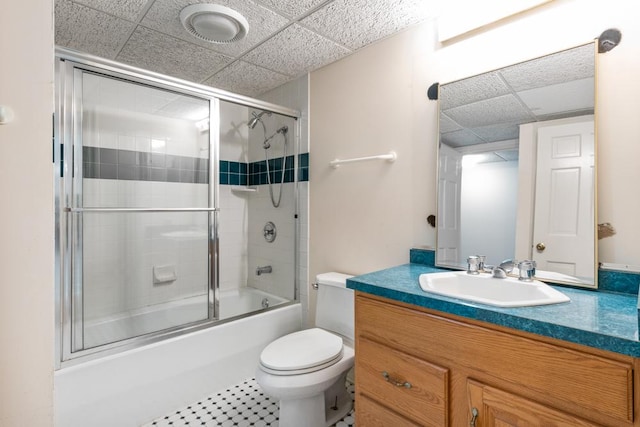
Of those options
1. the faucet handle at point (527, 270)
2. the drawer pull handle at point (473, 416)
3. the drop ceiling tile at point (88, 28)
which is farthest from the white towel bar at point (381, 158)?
the drop ceiling tile at point (88, 28)

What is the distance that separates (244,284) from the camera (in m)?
2.70

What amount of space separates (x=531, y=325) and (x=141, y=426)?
1885 millimetres

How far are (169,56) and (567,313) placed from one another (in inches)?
95.4

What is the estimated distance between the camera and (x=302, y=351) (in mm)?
1596

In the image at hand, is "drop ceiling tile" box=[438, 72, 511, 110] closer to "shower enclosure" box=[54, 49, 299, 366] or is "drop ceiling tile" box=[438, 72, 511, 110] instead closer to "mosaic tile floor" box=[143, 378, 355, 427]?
"shower enclosure" box=[54, 49, 299, 366]

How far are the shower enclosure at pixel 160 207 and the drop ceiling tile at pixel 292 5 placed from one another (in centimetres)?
67

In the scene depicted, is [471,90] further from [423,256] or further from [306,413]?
[306,413]

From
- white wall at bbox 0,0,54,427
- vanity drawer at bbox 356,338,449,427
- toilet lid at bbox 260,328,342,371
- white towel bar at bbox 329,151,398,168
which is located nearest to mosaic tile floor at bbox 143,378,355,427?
toilet lid at bbox 260,328,342,371

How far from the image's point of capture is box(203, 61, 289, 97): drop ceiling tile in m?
2.25

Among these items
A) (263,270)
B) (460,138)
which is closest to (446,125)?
(460,138)

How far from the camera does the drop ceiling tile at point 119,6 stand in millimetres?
1505

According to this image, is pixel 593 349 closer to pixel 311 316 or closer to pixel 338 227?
pixel 338 227

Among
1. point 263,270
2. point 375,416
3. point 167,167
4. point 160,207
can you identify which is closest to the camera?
point 375,416

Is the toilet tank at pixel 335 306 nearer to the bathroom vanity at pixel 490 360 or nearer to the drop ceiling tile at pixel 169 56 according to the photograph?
the bathroom vanity at pixel 490 360
